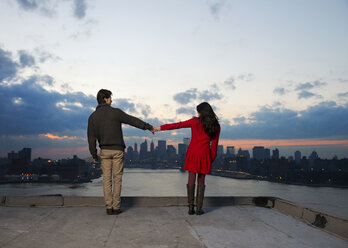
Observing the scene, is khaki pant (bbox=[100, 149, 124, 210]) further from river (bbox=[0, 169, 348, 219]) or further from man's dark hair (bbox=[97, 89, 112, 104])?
river (bbox=[0, 169, 348, 219])

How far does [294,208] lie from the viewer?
480 centimetres

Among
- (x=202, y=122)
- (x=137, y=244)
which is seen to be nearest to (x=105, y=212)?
(x=137, y=244)

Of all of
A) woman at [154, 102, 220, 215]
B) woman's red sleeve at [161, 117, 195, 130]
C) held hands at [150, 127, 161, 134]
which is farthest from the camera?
held hands at [150, 127, 161, 134]

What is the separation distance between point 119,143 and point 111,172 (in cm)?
50

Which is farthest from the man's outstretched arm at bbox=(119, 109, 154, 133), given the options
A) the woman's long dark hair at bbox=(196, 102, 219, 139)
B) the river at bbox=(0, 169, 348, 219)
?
the river at bbox=(0, 169, 348, 219)

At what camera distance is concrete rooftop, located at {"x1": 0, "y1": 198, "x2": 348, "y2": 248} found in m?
3.03

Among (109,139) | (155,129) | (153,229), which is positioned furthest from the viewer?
(155,129)

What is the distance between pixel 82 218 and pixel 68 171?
184 meters

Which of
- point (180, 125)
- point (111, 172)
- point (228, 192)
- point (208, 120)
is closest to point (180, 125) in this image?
point (180, 125)

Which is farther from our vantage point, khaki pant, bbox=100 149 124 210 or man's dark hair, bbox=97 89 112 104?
man's dark hair, bbox=97 89 112 104

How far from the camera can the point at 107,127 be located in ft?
15.1

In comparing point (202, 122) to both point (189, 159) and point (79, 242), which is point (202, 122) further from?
point (79, 242)

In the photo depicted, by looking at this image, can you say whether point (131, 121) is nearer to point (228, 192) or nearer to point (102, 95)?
point (102, 95)

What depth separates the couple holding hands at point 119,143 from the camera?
15.1 ft
